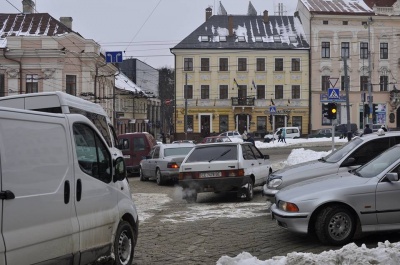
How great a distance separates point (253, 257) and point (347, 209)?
2.24 meters

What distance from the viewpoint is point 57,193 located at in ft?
18.1

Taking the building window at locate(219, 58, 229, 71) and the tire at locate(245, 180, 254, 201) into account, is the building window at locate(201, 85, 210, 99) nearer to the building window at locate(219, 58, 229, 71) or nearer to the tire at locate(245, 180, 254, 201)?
the building window at locate(219, 58, 229, 71)

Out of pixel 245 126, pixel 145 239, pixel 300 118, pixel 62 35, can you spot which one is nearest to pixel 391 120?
pixel 300 118

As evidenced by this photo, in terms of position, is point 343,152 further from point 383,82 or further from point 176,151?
point 383,82

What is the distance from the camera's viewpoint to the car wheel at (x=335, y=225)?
842 cm

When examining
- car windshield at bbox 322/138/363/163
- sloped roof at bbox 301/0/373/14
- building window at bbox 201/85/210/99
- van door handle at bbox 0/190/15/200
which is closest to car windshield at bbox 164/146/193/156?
car windshield at bbox 322/138/363/163

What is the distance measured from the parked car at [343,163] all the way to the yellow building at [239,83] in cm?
5156

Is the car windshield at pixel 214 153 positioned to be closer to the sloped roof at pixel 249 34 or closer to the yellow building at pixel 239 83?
the yellow building at pixel 239 83

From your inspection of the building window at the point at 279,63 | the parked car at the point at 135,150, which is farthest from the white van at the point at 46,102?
the building window at the point at 279,63

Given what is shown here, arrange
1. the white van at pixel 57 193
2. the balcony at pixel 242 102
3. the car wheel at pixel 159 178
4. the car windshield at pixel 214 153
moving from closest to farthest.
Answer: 1. the white van at pixel 57 193
2. the car windshield at pixel 214 153
3. the car wheel at pixel 159 178
4. the balcony at pixel 242 102

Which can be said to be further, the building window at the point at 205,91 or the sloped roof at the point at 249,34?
the building window at the point at 205,91

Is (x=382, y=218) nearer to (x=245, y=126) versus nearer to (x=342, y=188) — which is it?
(x=342, y=188)

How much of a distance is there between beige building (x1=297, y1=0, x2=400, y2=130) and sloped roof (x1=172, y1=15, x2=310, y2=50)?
2.25 m

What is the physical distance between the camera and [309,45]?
211 feet
